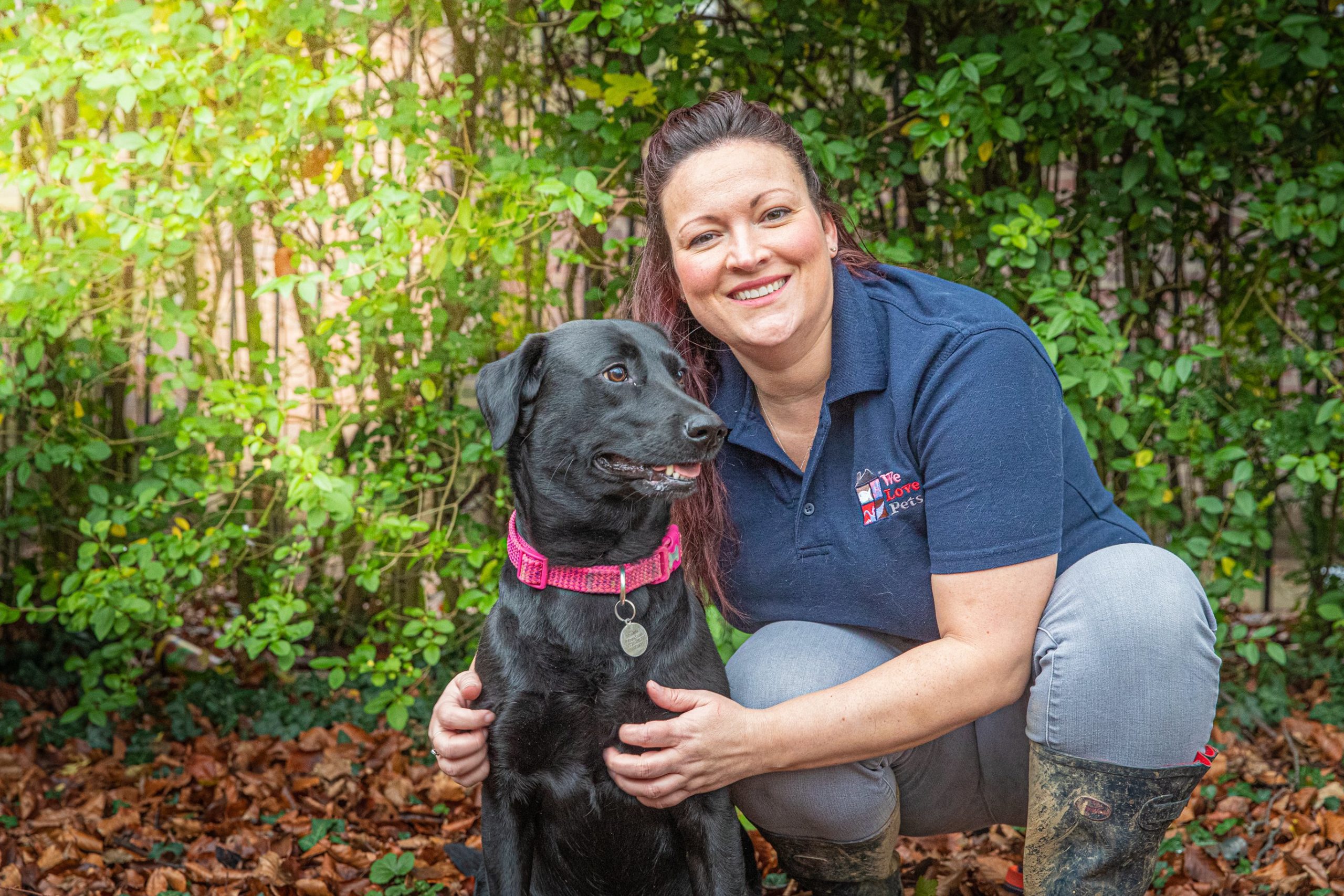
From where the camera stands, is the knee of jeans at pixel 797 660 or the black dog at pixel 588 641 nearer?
the black dog at pixel 588 641

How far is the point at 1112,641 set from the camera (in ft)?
5.14

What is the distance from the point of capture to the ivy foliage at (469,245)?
248 cm

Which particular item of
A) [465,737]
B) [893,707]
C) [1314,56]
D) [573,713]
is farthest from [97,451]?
[1314,56]

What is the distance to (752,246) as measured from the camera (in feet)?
5.67

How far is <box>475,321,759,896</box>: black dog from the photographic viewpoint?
1642 millimetres

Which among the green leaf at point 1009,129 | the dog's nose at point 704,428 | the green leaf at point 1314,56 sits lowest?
the dog's nose at point 704,428

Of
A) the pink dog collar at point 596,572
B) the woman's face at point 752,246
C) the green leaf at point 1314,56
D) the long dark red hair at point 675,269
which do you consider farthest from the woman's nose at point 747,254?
the green leaf at point 1314,56

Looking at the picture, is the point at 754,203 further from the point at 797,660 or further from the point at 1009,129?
the point at 1009,129

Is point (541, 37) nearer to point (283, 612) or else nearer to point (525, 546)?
point (283, 612)

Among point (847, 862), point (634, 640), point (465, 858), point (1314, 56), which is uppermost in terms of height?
point (1314, 56)

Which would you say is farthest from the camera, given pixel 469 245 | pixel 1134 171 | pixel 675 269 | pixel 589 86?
pixel 1134 171

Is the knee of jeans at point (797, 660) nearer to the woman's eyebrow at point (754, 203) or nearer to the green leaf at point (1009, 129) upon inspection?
the woman's eyebrow at point (754, 203)

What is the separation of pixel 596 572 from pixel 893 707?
0.49 m

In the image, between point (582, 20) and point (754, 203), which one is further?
point (582, 20)
